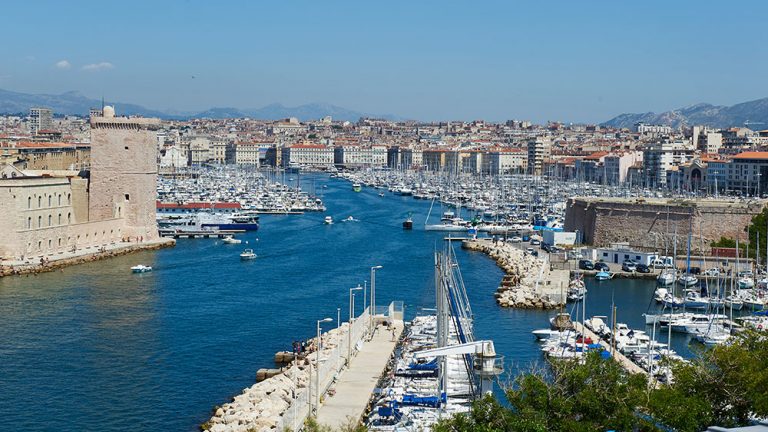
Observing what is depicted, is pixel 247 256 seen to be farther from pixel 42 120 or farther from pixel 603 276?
pixel 42 120

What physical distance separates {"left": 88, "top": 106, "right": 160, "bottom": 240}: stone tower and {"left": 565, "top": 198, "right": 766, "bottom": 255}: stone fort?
9.14 metres

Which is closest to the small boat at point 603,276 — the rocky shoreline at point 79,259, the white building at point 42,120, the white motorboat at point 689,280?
the white motorboat at point 689,280

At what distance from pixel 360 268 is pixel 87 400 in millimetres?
9707

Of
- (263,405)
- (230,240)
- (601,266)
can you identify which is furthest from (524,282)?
(230,240)

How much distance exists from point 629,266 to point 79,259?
31.9ft

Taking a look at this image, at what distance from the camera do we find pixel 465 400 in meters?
9.08

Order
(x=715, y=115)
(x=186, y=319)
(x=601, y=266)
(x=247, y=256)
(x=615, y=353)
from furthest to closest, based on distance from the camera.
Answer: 1. (x=715, y=115)
2. (x=247, y=256)
3. (x=601, y=266)
4. (x=186, y=319)
5. (x=615, y=353)

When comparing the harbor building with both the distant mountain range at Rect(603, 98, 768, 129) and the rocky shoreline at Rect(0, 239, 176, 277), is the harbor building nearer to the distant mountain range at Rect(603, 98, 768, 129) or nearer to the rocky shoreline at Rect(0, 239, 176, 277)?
the rocky shoreline at Rect(0, 239, 176, 277)

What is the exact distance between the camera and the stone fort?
20094mm

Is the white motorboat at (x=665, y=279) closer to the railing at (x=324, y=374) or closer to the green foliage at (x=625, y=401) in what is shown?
the railing at (x=324, y=374)

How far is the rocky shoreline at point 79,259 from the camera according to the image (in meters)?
17.2

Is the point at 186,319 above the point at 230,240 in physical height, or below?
below

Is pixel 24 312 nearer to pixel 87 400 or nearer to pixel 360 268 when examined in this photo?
pixel 87 400

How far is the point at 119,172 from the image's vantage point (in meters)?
21.1
